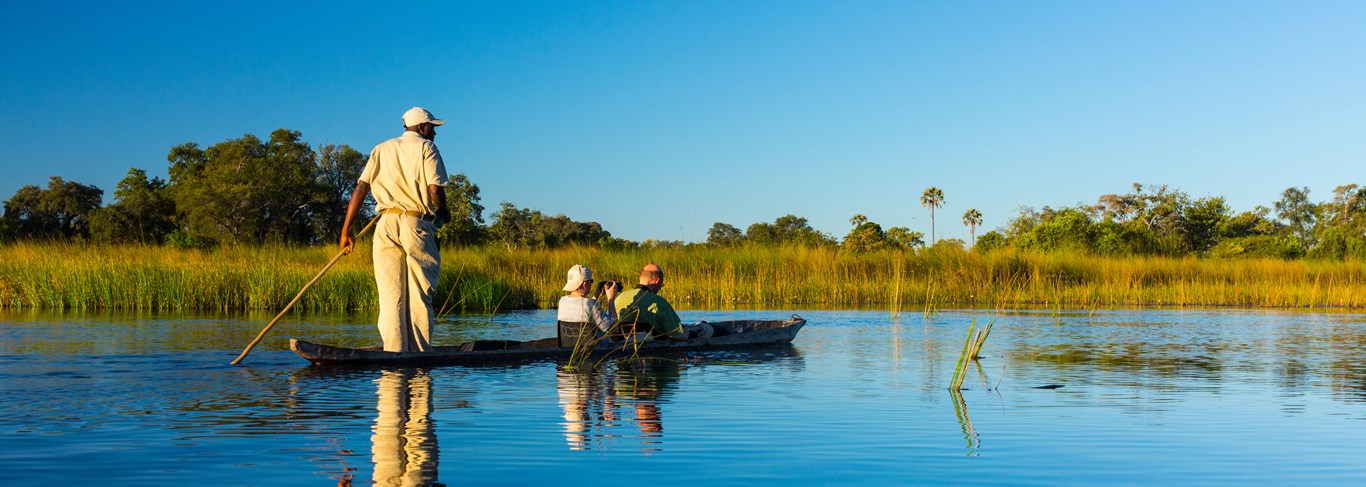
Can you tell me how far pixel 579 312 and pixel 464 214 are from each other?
139 ft

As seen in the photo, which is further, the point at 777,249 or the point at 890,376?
the point at 777,249

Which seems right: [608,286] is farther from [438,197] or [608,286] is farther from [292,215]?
[292,215]

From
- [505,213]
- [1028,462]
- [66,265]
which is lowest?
[1028,462]

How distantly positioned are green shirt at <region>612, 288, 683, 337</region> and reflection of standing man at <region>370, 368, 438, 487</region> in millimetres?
2701

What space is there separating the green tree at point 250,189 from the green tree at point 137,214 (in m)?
0.93

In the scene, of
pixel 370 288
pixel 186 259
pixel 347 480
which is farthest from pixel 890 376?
pixel 186 259

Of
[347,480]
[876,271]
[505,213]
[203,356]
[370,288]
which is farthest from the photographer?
[505,213]

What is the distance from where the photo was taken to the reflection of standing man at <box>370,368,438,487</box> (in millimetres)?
4520

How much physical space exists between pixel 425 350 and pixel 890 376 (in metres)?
3.70

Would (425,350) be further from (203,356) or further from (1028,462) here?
(1028,462)

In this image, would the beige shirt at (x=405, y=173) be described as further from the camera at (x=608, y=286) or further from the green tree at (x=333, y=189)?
the green tree at (x=333, y=189)

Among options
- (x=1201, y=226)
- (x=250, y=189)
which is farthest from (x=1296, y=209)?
(x=250, y=189)

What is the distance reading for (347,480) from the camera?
172 inches

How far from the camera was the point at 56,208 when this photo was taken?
186 ft
